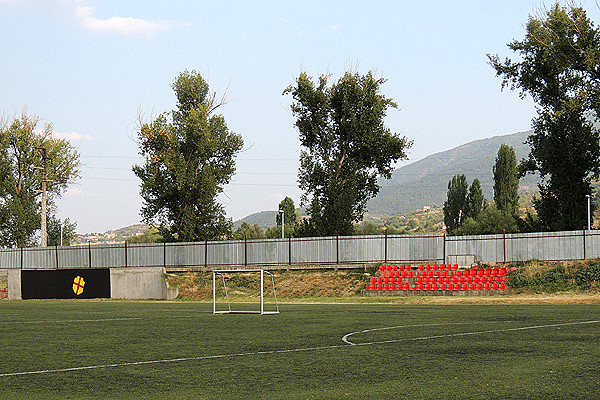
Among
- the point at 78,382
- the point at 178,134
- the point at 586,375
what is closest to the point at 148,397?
the point at 78,382

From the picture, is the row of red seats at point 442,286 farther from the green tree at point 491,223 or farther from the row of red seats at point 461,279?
the green tree at point 491,223

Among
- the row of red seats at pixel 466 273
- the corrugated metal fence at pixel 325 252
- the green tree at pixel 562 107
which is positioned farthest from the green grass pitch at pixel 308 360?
the green tree at pixel 562 107

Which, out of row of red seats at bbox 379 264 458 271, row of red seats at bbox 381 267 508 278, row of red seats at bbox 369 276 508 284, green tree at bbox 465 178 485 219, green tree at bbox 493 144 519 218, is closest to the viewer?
row of red seats at bbox 369 276 508 284

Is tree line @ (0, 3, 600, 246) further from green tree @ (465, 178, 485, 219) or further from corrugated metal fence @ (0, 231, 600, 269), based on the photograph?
green tree @ (465, 178, 485, 219)

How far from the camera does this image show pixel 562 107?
48406 millimetres

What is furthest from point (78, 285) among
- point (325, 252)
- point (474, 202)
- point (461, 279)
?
point (474, 202)

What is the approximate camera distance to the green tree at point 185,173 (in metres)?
59.1

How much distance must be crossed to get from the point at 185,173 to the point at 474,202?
75253 millimetres

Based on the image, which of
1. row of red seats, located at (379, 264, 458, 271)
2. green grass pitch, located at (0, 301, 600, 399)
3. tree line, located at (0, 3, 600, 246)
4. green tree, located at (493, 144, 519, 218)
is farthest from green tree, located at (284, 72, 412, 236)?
green tree, located at (493, 144, 519, 218)

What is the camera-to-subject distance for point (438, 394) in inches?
330

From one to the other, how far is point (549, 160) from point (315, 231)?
18.3 metres

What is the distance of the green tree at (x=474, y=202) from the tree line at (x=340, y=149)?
64.8 metres

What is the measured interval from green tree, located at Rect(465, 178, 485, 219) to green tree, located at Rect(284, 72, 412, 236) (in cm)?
6718

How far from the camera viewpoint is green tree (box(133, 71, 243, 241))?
194 ft
